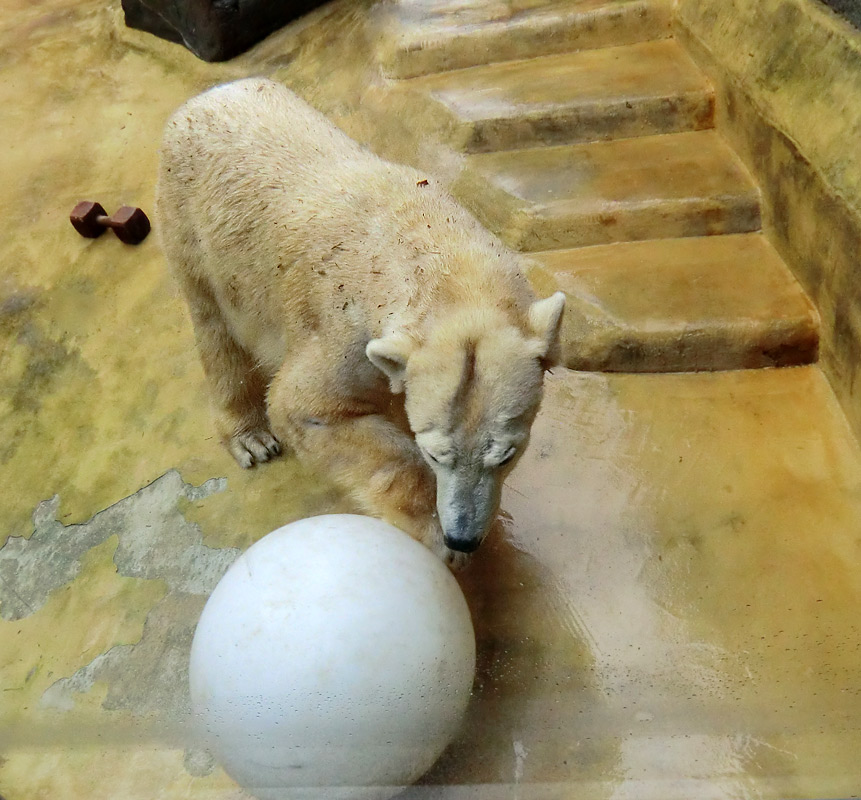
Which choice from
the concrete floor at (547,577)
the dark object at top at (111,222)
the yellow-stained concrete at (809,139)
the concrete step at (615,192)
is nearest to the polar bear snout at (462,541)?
the concrete floor at (547,577)

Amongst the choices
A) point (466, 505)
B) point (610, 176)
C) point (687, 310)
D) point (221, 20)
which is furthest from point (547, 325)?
point (221, 20)

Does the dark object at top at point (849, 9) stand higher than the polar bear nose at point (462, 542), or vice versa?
the dark object at top at point (849, 9)

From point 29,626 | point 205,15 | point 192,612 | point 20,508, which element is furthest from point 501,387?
point 205,15

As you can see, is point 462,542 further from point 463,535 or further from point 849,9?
point 849,9

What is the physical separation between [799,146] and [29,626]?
356 centimetres

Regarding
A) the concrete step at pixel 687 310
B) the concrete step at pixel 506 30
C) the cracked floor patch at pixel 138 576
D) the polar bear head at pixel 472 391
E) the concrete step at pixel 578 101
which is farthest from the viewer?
the concrete step at pixel 506 30

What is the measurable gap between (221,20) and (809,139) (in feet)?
13.5

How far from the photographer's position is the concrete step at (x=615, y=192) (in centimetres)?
346

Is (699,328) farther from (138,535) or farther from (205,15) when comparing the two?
(205,15)

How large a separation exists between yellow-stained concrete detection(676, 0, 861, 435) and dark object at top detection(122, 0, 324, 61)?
3.26 m

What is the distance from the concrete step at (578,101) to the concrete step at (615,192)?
0.10 meters

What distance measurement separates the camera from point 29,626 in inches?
113

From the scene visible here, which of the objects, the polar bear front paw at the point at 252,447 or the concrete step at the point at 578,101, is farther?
the concrete step at the point at 578,101

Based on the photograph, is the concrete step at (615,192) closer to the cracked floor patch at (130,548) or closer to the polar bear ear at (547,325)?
the polar bear ear at (547,325)
